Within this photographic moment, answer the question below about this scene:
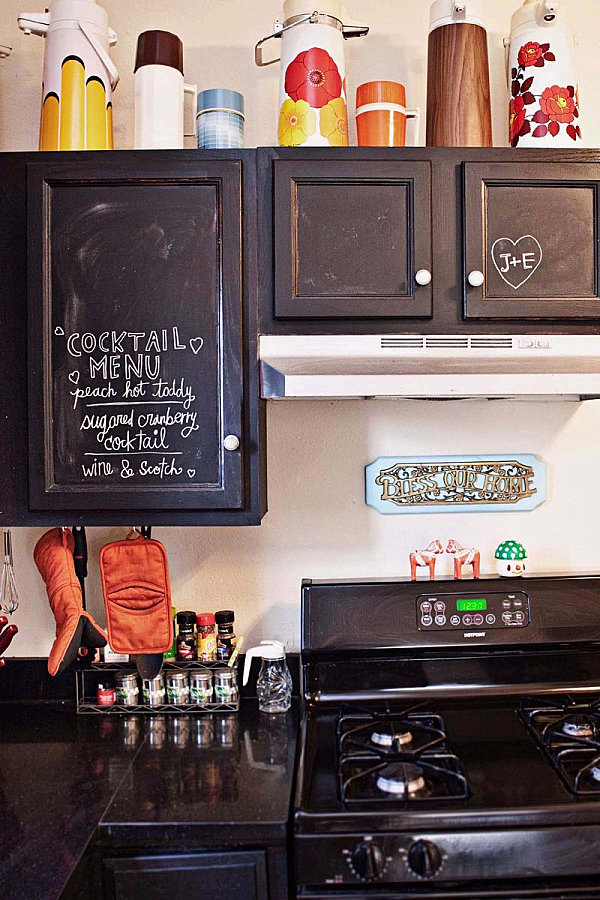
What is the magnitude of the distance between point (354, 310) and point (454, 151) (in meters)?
Answer: 0.38

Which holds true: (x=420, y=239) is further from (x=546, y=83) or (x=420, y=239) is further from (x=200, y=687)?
(x=200, y=687)

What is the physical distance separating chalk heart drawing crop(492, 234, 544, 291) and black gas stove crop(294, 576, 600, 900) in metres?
0.68

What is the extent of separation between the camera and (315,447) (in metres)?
2.07

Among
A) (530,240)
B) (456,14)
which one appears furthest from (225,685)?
(456,14)

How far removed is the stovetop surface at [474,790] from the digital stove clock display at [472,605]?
229 millimetres

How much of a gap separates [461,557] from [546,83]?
3.45 feet

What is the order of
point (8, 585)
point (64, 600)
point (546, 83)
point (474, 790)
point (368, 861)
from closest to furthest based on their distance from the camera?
point (368, 861) → point (474, 790) → point (546, 83) → point (64, 600) → point (8, 585)

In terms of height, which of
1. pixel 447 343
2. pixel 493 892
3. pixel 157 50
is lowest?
pixel 493 892

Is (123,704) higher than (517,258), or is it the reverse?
(517,258)

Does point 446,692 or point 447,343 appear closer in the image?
point 447,343

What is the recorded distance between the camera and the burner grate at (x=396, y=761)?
1458 millimetres

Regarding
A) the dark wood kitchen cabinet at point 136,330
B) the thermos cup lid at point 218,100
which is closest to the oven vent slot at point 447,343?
the dark wood kitchen cabinet at point 136,330

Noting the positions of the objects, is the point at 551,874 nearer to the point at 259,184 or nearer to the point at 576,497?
the point at 576,497

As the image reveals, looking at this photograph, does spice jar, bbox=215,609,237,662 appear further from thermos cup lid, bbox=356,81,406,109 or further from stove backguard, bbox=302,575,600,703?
thermos cup lid, bbox=356,81,406,109
